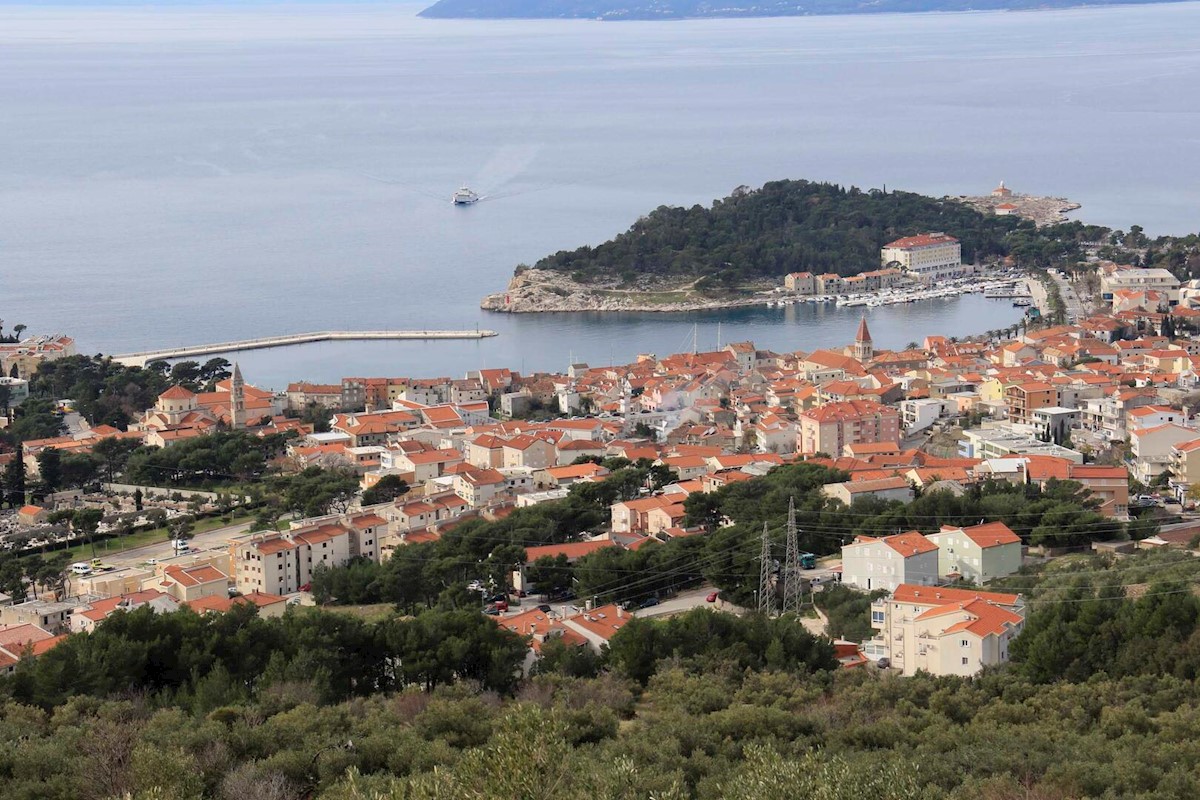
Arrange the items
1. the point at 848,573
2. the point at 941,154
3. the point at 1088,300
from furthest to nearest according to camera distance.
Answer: the point at 941,154
the point at 1088,300
the point at 848,573

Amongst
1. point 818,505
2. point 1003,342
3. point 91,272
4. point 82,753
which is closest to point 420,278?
point 91,272

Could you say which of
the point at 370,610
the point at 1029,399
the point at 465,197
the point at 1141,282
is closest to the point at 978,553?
the point at 370,610

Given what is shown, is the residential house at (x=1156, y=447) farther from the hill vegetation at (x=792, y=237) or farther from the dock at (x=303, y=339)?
the hill vegetation at (x=792, y=237)

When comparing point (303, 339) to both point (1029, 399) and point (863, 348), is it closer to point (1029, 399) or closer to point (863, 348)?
point (863, 348)

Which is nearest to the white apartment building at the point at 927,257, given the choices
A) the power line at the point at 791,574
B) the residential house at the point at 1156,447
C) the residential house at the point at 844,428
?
the residential house at the point at 844,428

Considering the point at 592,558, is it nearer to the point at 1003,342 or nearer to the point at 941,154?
the point at 1003,342

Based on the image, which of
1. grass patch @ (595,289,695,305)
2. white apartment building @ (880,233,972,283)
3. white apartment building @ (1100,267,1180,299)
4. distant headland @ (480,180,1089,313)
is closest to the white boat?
distant headland @ (480,180,1089,313)
